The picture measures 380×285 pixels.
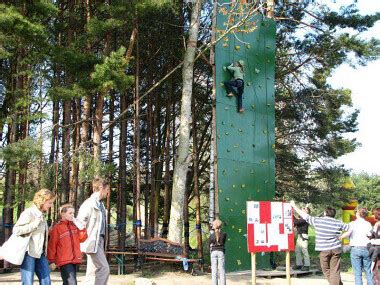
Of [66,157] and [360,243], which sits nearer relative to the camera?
[360,243]

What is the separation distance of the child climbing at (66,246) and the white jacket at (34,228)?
0.72ft

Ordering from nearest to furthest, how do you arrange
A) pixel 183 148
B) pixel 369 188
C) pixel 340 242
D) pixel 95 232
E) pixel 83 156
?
pixel 95 232 < pixel 340 242 < pixel 83 156 < pixel 183 148 < pixel 369 188

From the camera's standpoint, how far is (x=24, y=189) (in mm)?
11875

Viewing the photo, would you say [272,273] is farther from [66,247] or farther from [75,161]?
[66,247]

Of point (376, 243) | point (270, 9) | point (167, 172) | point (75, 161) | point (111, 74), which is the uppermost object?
point (270, 9)

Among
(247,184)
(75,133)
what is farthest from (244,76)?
(75,133)

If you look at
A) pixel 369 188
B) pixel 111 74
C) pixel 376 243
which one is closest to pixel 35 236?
pixel 111 74

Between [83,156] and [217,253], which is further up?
[83,156]

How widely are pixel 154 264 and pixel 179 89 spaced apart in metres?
6.73

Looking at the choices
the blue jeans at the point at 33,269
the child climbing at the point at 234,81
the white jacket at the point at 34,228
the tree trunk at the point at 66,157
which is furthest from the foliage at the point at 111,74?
the blue jeans at the point at 33,269

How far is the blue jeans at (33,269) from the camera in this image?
622 centimetres

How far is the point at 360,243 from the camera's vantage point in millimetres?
9133

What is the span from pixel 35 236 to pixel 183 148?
691 centimetres

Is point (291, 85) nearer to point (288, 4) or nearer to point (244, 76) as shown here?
point (288, 4)
